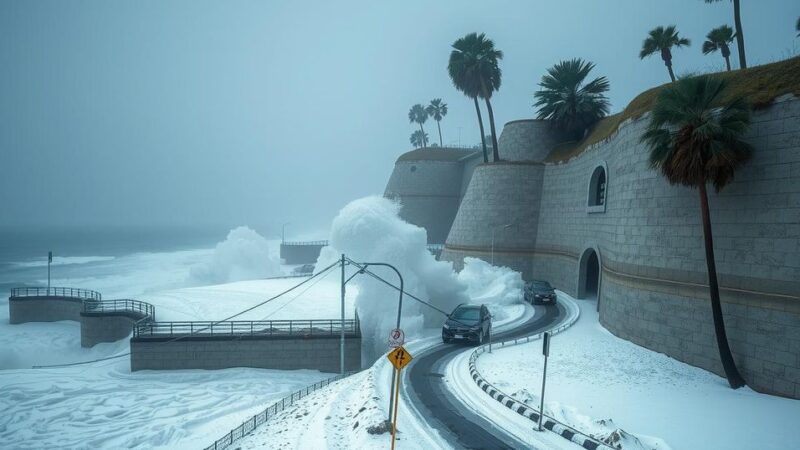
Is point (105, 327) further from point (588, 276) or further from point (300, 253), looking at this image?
point (300, 253)

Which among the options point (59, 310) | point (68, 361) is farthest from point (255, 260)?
point (68, 361)

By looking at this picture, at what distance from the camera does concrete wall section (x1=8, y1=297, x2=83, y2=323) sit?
34000 millimetres

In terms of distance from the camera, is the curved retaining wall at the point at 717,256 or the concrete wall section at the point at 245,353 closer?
the curved retaining wall at the point at 717,256

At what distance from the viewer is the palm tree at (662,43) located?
30.2 m

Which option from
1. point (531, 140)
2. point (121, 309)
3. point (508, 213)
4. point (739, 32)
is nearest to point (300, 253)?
point (508, 213)

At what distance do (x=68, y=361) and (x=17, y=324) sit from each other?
12101 mm

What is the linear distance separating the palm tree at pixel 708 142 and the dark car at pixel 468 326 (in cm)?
927

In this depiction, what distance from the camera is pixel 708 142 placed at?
13547 mm

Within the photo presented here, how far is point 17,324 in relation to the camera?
111ft

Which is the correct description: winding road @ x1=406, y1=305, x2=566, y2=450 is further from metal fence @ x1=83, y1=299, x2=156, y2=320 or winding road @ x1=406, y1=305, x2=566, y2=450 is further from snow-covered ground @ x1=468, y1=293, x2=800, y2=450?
metal fence @ x1=83, y1=299, x2=156, y2=320

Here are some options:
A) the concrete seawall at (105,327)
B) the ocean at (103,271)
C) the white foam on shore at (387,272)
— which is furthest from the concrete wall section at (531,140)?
the ocean at (103,271)

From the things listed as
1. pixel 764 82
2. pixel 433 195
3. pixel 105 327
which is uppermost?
pixel 764 82

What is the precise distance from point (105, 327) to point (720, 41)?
45.9 meters

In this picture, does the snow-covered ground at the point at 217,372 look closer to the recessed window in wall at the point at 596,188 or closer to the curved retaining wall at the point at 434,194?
the recessed window in wall at the point at 596,188
